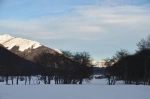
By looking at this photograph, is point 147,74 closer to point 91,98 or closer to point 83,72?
point 83,72

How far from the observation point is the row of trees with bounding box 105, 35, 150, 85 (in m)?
66.8

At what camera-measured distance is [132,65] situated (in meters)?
76.2

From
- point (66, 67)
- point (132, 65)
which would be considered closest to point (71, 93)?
point (66, 67)

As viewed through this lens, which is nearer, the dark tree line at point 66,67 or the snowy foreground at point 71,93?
the snowy foreground at point 71,93

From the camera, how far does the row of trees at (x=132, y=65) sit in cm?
6678

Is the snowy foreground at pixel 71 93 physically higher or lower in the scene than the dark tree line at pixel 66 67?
lower

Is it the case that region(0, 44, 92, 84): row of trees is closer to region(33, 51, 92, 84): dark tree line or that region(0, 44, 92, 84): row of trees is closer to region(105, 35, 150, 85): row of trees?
region(33, 51, 92, 84): dark tree line

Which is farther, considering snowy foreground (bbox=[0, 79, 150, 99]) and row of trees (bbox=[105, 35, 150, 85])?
row of trees (bbox=[105, 35, 150, 85])

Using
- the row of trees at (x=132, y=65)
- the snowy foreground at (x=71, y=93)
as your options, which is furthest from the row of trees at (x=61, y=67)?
the snowy foreground at (x=71, y=93)

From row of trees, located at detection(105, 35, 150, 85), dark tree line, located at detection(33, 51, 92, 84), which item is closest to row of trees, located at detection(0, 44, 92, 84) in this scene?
dark tree line, located at detection(33, 51, 92, 84)

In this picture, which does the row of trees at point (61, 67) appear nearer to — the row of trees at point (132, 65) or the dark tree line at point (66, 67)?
the dark tree line at point (66, 67)

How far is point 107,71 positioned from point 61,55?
16269mm

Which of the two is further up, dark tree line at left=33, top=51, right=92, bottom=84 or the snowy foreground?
dark tree line at left=33, top=51, right=92, bottom=84

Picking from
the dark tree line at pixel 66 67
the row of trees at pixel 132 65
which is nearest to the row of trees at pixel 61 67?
the dark tree line at pixel 66 67
